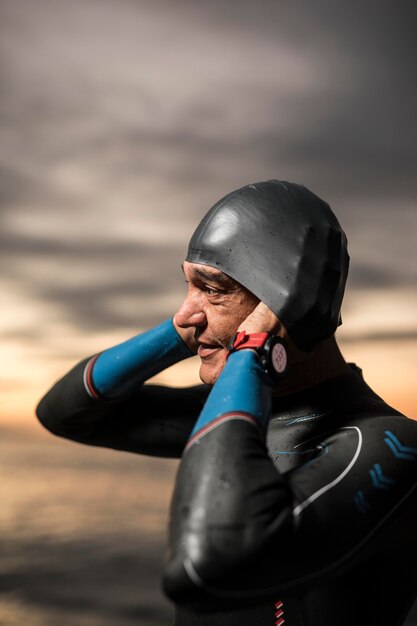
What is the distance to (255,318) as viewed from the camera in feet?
10.8

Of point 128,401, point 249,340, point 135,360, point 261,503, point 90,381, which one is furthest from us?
point 128,401

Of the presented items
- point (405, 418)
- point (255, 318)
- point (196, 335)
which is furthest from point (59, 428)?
point (405, 418)

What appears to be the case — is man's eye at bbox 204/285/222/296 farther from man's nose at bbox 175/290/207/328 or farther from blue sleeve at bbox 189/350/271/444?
blue sleeve at bbox 189/350/271/444

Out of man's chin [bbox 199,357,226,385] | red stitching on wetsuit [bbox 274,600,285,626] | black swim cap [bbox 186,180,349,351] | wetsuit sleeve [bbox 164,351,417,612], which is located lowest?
red stitching on wetsuit [bbox 274,600,285,626]

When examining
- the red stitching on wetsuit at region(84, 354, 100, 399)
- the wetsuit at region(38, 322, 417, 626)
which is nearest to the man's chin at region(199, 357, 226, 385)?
the wetsuit at region(38, 322, 417, 626)

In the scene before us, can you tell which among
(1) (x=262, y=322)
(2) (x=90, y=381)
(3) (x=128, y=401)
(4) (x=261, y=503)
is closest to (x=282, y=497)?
(4) (x=261, y=503)

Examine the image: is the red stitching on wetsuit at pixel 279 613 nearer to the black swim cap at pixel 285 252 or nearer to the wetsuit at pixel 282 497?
the wetsuit at pixel 282 497

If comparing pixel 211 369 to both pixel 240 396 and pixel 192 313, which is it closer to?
pixel 192 313

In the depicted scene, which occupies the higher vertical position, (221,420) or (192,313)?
(192,313)

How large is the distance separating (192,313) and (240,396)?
0.66 metres

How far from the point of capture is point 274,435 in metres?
3.71

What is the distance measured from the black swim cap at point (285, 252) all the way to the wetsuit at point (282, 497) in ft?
0.99

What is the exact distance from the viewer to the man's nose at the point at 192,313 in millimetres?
3551

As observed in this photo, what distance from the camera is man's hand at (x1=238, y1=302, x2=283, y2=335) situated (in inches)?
129
